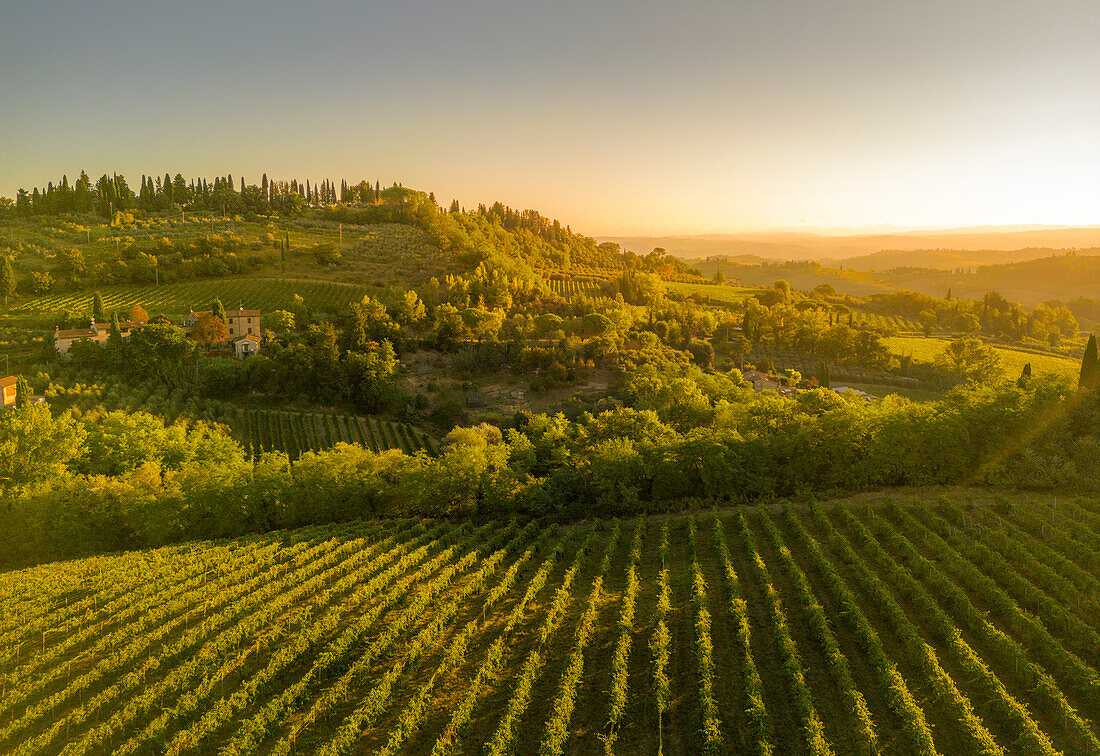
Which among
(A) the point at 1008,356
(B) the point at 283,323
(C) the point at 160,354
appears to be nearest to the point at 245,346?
(B) the point at 283,323

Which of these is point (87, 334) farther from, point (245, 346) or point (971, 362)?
point (971, 362)

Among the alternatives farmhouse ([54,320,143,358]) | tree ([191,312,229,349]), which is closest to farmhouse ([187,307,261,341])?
tree ([191,312,229,349])

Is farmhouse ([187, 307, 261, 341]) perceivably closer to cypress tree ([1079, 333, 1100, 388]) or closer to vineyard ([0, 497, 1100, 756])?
vineyard ([0, 497, 1100, 756])

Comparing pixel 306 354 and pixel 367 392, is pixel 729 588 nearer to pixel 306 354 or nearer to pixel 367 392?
pixel 367 392

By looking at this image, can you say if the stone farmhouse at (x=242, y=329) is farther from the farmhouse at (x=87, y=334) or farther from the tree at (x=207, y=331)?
the farmhouse at (x=87, y=334)

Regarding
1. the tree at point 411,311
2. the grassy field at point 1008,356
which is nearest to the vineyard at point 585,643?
the tree at point 411,311

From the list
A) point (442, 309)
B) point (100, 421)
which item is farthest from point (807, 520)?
point (442, 309)
